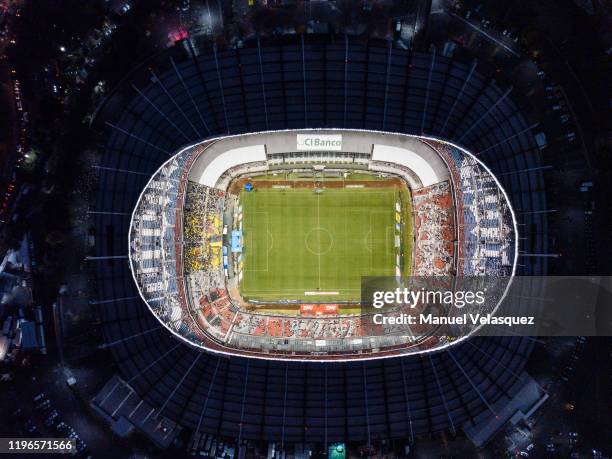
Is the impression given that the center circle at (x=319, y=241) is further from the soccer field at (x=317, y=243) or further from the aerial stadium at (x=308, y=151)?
the aerial stadium at (x=308, y=151)

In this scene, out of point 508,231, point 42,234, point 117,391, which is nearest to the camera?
point 508,231

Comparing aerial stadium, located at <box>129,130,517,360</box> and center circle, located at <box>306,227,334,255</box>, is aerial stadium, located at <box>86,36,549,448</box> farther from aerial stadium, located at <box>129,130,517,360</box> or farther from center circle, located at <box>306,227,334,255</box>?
center circle, located at <box>306,227,334,255</box>

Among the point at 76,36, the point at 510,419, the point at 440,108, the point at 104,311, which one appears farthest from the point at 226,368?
the point at 76,36

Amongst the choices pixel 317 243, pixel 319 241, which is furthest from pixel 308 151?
pixel 317 243

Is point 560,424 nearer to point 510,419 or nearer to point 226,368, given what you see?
point 510,419

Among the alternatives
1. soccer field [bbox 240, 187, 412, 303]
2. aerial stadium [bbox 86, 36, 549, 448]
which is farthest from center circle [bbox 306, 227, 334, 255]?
aerial stadium [bbox 86, 36, 549, 448]

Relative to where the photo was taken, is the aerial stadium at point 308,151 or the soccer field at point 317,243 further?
the soccer field at point 317,243

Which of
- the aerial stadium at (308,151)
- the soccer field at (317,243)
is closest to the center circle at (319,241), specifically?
the soccer field at (317,243)
